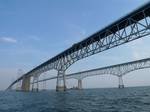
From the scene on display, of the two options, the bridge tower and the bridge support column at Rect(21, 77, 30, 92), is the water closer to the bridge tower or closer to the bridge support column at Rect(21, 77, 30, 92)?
the bridge support column at Rect(21, 77, 30, 92)

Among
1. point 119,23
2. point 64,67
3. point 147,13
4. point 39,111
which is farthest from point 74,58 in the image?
point 39,111

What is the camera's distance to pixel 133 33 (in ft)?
96.2

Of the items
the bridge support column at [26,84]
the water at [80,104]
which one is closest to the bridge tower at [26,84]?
the bridge support column at [26,84]

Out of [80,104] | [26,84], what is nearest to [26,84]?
[26,84]

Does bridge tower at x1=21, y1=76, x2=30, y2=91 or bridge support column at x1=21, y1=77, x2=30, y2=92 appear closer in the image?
bridge support column at x1=21, y1=77, x2=30, y2=92

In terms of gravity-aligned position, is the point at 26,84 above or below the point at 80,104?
above

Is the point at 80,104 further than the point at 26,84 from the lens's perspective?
No

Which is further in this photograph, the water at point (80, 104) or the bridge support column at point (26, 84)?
the bridge support column at point (26, 84)

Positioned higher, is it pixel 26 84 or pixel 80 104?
pixel 26 84

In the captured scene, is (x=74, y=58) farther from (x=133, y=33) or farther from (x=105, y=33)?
(x=133, y=33)

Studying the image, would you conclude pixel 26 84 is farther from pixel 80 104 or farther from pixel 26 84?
pixel 80 104

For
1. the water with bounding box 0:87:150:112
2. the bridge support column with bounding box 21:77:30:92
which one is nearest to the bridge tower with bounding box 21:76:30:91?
the bridge support column with bounding box 21:77:30:92

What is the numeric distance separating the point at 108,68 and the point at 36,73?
135ft

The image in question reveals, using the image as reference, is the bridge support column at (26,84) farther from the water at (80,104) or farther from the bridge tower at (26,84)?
the water at (80,104)
